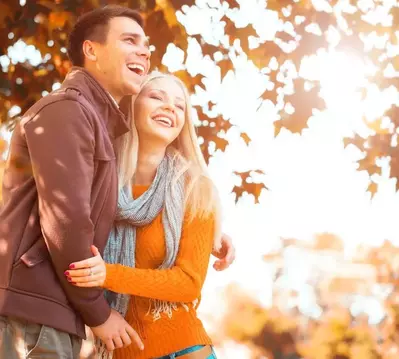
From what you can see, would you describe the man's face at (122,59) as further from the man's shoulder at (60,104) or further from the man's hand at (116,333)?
the man's hand at (116,333)

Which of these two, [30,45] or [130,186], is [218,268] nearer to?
[130,186]

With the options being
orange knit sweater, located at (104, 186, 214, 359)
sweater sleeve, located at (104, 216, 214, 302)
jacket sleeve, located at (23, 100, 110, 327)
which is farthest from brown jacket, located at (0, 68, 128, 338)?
orange knit sweater, located at (104, 186, 214, 359)

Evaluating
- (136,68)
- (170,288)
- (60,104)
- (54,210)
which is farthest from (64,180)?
(136,68)

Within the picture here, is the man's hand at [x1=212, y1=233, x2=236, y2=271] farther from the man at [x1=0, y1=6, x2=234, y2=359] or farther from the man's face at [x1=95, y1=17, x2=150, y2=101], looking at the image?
the man's face at [x1=95, y1=17, x2=150, y2=101]

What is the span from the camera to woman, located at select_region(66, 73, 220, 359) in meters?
2.96

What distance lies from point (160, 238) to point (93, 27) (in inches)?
37.5

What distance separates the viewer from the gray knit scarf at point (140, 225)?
9.75 ft

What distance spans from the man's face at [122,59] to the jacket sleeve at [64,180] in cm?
43

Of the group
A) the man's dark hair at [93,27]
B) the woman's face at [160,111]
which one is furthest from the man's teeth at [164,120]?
the man's dark hair at [93,27]

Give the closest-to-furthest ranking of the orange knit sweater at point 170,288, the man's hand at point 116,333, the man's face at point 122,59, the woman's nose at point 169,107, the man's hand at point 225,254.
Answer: the man's hand at point 116,333, the orange knit sweater at point 170,288, the man's face at point 122,59, the woman's nose at point 169,107, the man's hand at point 225,254

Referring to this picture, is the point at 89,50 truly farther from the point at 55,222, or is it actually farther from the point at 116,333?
the point at 116,333

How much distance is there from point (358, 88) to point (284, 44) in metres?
0.92

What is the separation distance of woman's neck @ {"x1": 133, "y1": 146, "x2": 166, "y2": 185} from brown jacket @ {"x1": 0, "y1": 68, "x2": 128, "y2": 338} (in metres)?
0.40

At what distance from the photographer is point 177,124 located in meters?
3.20
